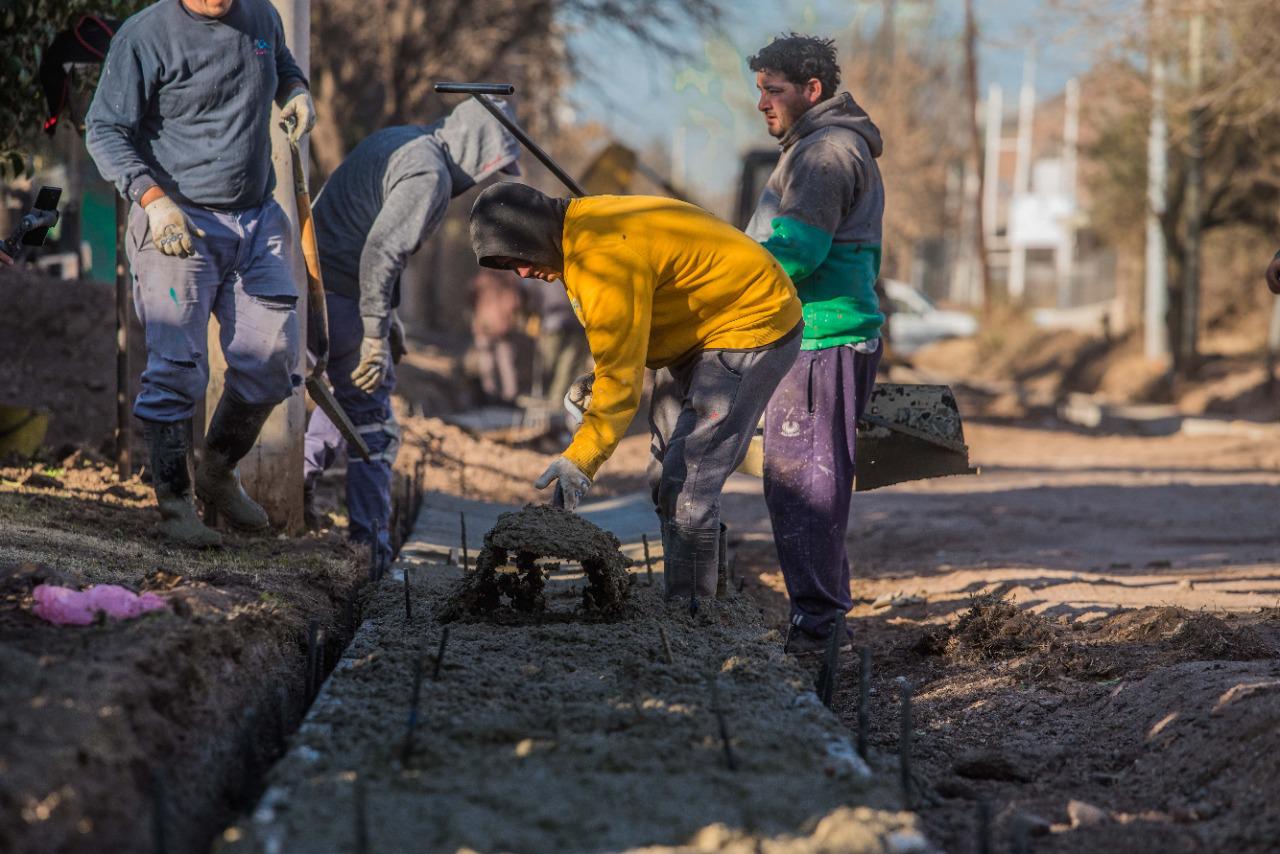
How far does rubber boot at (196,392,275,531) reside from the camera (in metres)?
4.87

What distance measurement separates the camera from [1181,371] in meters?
22.4

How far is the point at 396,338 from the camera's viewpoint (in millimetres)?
5777

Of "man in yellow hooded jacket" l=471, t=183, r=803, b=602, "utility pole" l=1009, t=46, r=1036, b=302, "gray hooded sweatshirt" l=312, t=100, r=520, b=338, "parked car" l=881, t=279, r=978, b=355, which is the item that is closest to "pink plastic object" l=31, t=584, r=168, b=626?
"man in yellow hooded jacket" l=471, t=183, r=803, b=602

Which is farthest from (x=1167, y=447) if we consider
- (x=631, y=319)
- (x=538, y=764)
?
(x=538, y=764)

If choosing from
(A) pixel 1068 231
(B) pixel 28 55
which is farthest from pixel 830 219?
(A) pixel 1068 231

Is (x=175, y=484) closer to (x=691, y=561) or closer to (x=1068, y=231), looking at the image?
(x=691, y=561)

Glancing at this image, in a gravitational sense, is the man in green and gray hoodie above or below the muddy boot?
above

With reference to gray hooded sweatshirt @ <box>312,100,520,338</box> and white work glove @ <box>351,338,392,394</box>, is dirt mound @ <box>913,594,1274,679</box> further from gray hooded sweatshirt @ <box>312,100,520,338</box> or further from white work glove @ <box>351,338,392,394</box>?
gray hooded sweatshirt @ <box>312,100,520,338</box>

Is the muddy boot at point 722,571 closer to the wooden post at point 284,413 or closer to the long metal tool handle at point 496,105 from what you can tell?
the long metal tool handle at point 496,105

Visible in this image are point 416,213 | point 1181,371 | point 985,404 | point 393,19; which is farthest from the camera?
point 1181,371

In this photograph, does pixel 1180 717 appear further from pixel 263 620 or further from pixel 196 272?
pixel 196 272

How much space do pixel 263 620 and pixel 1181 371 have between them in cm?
2108

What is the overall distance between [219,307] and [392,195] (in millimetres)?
952

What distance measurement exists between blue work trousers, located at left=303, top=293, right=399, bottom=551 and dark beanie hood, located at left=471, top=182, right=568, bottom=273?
1.95 m
